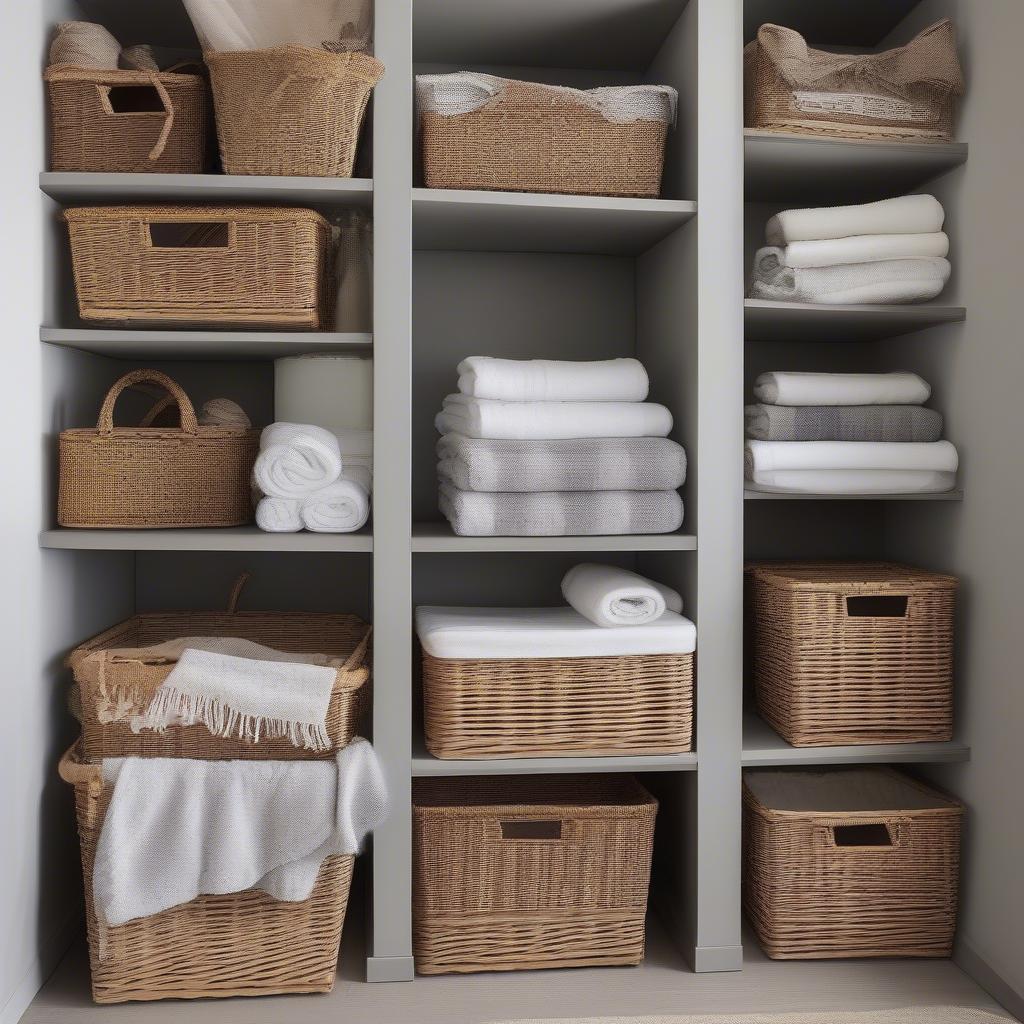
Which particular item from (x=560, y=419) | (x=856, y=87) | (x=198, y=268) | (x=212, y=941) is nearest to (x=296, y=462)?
(x=198, y=268)

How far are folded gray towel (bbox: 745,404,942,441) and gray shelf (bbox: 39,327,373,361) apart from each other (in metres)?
0.82

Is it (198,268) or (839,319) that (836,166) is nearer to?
(839,319)

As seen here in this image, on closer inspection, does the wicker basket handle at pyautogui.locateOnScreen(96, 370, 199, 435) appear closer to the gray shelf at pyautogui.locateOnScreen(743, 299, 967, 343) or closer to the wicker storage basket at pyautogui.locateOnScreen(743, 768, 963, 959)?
the gray shelf at pyautogui.locateOnScreen(743, 299, 967, 343)

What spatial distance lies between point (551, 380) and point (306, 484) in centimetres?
52

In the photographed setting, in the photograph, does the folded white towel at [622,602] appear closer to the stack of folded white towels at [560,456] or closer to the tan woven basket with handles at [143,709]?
the stack of folded white towels at [560,456]

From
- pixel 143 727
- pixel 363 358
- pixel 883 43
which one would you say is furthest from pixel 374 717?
pixel 883 43

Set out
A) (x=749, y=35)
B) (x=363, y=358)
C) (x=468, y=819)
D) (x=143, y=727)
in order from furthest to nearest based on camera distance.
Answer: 1. (x=749, y=35)
2. (x=363, y=358)
3. (x=468, y=819)
4. (x=143, y=727)

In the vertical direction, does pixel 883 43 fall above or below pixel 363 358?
above

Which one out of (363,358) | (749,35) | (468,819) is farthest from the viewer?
(749,35)

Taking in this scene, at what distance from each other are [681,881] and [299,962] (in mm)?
803

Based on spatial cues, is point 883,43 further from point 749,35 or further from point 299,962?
point 299,962

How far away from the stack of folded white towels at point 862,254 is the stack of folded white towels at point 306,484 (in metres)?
0.94

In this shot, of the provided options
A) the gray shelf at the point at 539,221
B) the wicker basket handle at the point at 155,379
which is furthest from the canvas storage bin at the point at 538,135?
the wicker basket handle at the point at 155,379

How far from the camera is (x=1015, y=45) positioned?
1.95 meters
